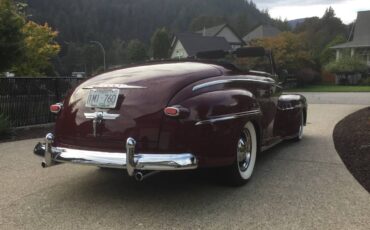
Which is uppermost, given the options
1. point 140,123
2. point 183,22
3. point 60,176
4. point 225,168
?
point 183,22

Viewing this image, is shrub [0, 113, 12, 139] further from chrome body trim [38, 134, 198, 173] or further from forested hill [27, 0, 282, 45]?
forested hill [27, 0, 282, 45]

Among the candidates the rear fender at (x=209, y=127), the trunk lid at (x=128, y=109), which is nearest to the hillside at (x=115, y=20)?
the trunk lid at (x=128, y=109)

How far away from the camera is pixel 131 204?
409cm

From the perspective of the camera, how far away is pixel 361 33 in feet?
171

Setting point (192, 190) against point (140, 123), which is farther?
point (192, 190)

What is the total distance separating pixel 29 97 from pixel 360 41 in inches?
1908

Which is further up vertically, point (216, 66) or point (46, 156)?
point (216, 66)

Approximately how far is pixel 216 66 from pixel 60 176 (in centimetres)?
228

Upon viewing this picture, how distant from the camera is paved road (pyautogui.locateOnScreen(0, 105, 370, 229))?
11.9 feet

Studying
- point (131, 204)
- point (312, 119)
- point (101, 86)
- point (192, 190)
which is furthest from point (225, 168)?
point (312, 119)

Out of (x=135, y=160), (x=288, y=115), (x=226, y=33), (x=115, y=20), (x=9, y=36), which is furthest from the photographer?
(x=115, y=20)

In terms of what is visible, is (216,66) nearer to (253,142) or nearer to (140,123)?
(253,142)

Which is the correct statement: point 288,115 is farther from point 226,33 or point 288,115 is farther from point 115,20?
point 115,20

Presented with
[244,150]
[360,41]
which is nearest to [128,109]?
[244,150]
